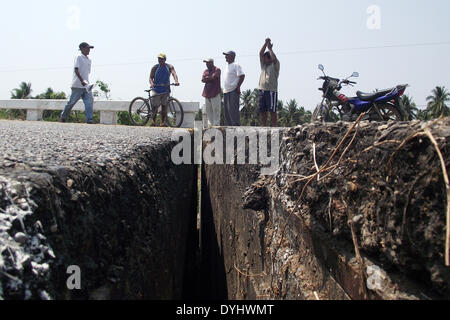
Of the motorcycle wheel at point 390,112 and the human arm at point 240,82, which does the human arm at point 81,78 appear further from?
the motorcycle wheel at point 390,112

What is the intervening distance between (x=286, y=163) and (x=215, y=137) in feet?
6.96

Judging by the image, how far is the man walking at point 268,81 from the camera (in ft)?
22.6

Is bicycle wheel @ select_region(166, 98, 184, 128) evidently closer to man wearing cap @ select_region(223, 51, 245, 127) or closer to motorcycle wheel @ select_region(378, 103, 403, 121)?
man wearing cap @ select_region(223, 51, 245, 127)

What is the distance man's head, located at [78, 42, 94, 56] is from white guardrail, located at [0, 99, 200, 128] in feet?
8.39

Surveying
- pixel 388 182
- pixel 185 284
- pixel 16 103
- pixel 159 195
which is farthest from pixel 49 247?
pixel 16 103

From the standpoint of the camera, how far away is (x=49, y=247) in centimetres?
75

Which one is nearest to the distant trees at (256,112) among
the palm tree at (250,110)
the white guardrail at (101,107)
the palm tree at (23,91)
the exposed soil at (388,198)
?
the palm tree at (250,110)

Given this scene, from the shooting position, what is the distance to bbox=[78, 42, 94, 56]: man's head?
26.9 ft

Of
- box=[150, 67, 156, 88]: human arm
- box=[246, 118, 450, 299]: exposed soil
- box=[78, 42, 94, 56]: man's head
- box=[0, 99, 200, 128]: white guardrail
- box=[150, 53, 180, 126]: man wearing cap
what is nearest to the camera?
box=[246, 118, 450, 299]: exposed soil

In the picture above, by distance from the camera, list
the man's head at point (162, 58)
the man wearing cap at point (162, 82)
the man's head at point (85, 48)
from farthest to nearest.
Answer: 1. the man wearing cap at point (162, 82)
2. the man's head at point (162, 58)
3. the man's head at point (85, 48)

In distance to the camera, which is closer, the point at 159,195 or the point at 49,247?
the point at 49,247

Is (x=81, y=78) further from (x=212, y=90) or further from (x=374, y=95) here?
(x=374, y=95)

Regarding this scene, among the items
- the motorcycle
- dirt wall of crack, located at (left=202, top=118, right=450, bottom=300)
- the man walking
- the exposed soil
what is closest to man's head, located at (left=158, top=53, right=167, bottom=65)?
the man walking
